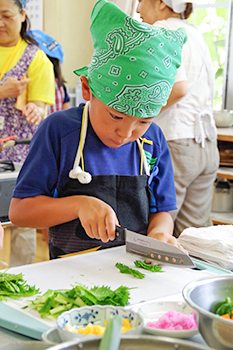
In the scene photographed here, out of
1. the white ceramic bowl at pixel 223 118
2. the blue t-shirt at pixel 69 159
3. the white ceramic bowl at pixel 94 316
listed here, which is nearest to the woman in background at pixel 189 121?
the blue t-shirt at pixel 69 159

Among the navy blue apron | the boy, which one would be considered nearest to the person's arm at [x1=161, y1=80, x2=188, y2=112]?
the boy

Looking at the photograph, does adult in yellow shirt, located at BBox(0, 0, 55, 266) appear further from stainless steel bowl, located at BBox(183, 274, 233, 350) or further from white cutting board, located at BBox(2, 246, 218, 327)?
stainless steel bowl, located at BBox(183, 274, 233, 350)

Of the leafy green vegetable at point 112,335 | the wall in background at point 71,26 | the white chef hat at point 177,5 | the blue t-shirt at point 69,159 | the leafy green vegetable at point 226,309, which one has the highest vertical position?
the wall in background at point 71,26

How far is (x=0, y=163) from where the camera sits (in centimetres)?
205

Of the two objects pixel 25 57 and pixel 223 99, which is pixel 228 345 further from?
pixel 223 99

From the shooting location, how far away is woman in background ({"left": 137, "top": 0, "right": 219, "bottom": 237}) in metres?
1.98

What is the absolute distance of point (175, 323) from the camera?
25.6 inches

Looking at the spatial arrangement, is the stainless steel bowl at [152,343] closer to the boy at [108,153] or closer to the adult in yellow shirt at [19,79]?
the boy at [108,153]

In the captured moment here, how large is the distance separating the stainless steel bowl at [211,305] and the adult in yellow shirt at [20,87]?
1.66m

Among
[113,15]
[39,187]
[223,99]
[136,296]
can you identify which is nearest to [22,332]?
[136,296]

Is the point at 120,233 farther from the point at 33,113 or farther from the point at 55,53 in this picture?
the point at 55,53

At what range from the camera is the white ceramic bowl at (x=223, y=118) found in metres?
3.08

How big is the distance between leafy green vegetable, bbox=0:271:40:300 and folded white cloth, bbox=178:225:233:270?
0.46 meters

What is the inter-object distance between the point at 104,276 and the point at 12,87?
4.92 feet
